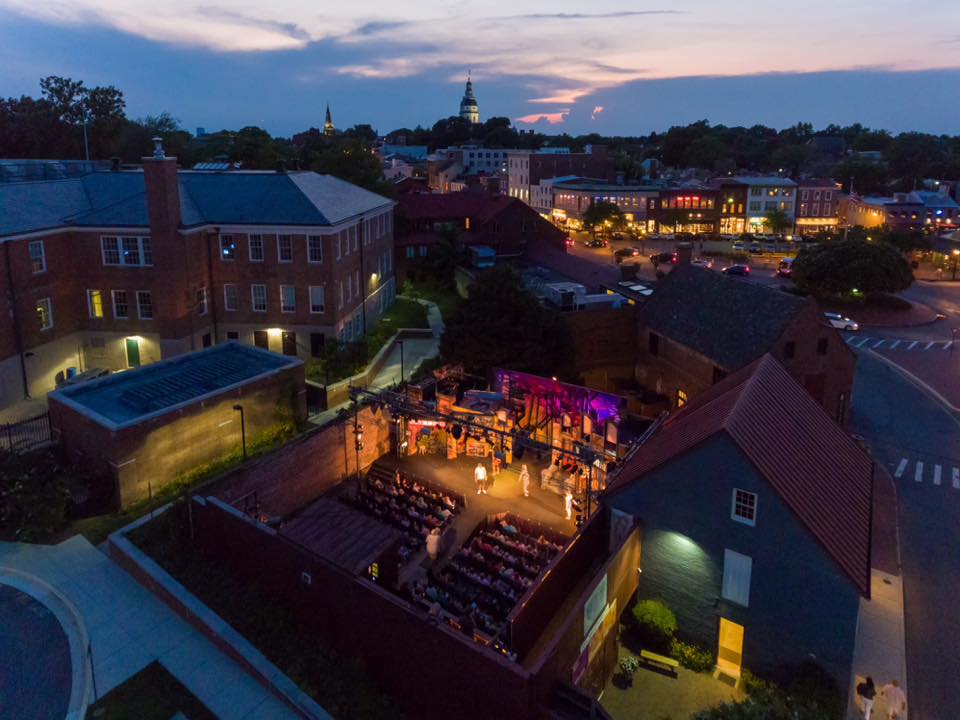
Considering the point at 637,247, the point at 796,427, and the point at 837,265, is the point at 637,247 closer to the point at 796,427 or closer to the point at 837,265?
the point at 837,265

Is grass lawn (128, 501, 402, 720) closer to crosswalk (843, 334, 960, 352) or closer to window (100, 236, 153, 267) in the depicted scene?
window (100, 236, 153, 267)

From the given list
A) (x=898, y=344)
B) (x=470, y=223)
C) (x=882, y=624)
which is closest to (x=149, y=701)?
(x=882, y=624)

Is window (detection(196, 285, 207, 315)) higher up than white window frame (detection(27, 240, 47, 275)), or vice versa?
white window frame (detection(27, 240, 47, 275))

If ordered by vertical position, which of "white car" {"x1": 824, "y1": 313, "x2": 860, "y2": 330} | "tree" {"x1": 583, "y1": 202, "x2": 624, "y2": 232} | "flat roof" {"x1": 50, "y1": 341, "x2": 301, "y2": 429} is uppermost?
"tree" {"x1": 583, "y1": 202, "x2": 624, "y2": 232}

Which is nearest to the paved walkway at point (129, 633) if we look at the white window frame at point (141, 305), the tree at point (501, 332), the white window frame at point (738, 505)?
the white window frame at point (738, 505)

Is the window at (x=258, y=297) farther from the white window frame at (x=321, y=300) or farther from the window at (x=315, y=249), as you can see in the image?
the window at (x=315, y=249)

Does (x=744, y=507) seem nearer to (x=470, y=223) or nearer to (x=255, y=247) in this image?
(x=255, y=247)

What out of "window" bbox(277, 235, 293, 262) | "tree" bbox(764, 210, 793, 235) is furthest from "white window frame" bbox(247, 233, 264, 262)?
"tree" bbox(764, 210, 793, 235)

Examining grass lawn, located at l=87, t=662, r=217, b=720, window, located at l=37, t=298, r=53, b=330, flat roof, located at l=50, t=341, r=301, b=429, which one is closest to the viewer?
grass lawn, located at l=87, t=662, r=217, b=720
